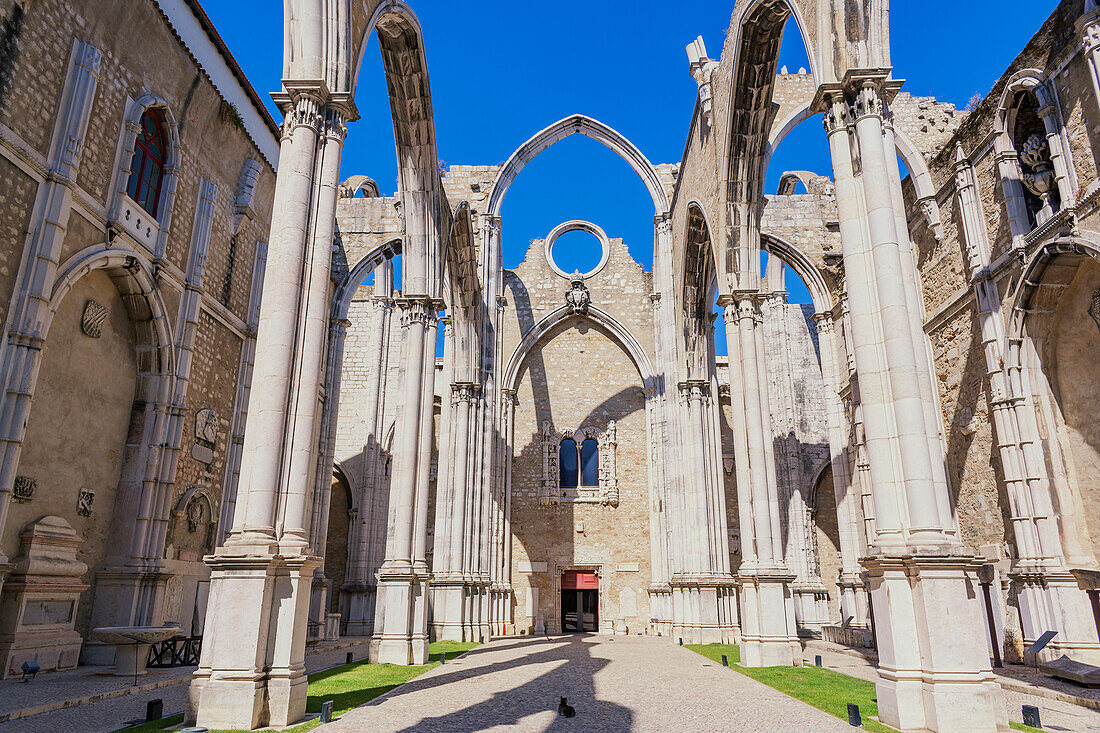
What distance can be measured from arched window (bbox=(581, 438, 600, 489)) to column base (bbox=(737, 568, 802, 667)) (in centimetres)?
1145

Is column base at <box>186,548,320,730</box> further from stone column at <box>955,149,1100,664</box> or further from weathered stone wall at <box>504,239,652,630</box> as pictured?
weathered stone wall at <box>504,239,652,630</box>

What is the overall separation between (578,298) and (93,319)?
14844 mm

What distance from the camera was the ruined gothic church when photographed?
6.78 metres

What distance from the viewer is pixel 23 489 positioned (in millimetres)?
9750

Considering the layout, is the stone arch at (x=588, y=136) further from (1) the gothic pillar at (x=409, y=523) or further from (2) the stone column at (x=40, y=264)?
(2) the stone column at (x=40, y=264)

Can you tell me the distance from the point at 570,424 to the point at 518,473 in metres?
2.44

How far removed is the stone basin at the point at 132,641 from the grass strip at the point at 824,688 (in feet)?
26.6

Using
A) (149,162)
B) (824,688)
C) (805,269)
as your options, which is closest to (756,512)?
(824,688)

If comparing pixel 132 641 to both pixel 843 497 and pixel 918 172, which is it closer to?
pixel 843 497

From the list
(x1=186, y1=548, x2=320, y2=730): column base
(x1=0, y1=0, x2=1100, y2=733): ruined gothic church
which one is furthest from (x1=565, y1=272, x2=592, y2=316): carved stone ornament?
(x1=186, y1=548, x2=320, y2=730): column base

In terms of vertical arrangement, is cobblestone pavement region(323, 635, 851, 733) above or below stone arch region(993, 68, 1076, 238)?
below

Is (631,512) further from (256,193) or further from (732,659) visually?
(256,193)

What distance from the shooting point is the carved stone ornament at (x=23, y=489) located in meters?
9.62

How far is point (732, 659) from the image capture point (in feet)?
40.0
